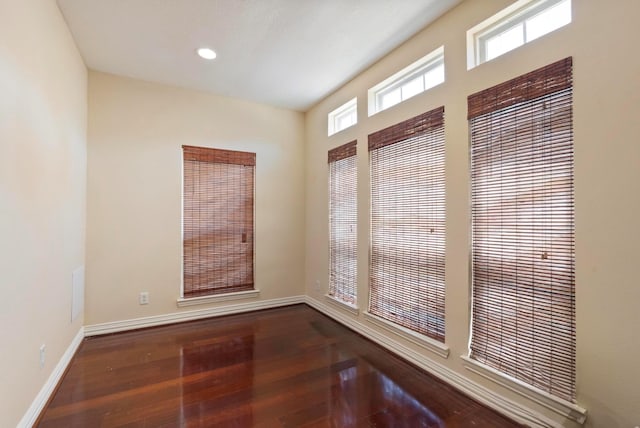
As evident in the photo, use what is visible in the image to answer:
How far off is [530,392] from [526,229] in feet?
3.16

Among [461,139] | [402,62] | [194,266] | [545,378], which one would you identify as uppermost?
[402,62]

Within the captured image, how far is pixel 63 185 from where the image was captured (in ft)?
8.06

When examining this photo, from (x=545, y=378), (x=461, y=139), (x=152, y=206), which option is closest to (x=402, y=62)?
(x=461, y=139)

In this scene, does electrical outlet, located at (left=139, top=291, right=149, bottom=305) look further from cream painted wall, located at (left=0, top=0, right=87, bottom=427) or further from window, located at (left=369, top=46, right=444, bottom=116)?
window, located at (left=369, top=46, right=444, bottom=116)

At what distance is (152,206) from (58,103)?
1.40 m

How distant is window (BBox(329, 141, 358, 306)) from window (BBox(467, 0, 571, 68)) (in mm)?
1447

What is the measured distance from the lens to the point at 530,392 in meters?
1.80

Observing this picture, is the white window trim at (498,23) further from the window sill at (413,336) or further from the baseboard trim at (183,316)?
the baseboard trim at (183,316)

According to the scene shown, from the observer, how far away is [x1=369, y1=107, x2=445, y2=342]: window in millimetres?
2426

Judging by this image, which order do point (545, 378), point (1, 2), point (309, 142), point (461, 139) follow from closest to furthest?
point (1, 2) → point (545, 378) → point (461, 139) → point (309, 142)

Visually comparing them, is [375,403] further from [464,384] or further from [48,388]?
[48,388]

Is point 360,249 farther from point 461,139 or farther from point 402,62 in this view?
point 402,62

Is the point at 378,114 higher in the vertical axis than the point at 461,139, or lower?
higher

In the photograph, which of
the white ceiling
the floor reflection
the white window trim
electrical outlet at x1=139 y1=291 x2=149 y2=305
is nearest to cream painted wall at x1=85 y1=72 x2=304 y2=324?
electrical outlet at x1=139 y1=291 x2=149 y2=305
